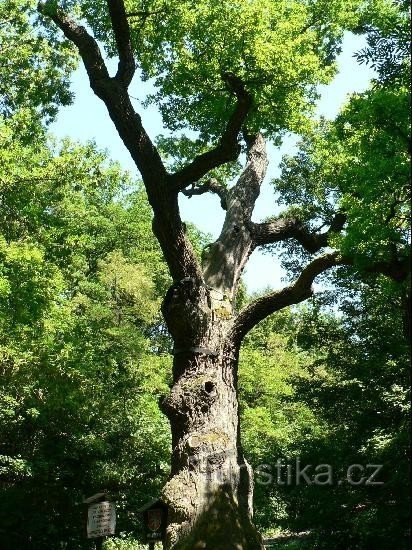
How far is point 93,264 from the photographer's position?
67.1 feet

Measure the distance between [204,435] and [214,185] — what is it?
21.3 ft

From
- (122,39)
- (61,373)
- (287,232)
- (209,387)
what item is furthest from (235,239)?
(61,373)

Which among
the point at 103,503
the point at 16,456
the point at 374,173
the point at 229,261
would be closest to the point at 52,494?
the point at 16,456

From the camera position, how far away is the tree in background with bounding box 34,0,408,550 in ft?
19.2

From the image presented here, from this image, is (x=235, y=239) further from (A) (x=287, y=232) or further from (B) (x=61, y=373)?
(B) (x=61, y=373)

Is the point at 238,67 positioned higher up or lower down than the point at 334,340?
higher up

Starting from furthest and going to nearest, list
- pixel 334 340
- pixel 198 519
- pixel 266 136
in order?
pixel 266 136, pixel 334 340, pixel 198 519

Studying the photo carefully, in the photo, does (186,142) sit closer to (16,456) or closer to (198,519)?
(16,456)

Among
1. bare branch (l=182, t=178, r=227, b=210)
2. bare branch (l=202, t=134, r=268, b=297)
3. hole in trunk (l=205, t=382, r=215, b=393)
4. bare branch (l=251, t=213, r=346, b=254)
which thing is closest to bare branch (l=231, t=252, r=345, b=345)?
bare branch (l=202, t=134, r=268, b=297)

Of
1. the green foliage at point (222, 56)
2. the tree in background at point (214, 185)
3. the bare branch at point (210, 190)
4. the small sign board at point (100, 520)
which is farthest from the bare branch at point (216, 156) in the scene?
the small sign board at point (100, 520)

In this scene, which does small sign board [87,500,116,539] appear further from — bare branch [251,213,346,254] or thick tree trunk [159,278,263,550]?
bare branch [251,213,346,254]

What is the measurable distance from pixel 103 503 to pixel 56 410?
3.97 metres

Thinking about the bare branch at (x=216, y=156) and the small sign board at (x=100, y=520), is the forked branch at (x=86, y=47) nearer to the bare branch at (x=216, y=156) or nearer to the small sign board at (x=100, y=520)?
the bare branch at (x=216, y=156)

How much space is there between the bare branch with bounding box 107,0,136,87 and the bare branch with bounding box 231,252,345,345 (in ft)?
11.8
